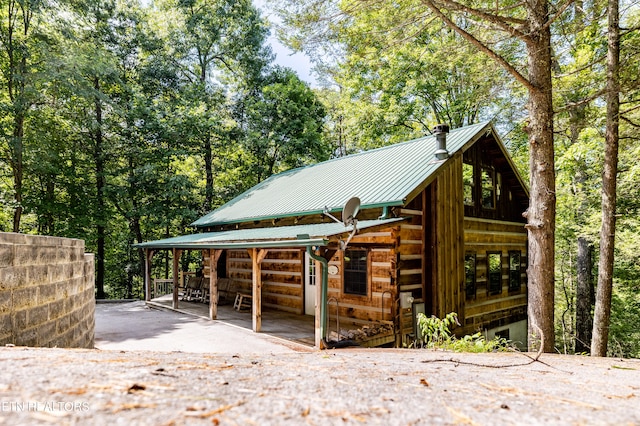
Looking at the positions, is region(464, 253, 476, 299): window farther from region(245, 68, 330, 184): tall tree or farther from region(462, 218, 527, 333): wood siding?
region(245, 68, 330, 184): tall tree

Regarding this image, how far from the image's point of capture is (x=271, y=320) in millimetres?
9984

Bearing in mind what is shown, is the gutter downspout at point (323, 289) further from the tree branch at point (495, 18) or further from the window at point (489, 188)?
the window at point (489, 188)

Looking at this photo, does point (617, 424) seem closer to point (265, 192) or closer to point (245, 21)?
point (265, 192)

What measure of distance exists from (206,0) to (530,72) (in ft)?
71.9

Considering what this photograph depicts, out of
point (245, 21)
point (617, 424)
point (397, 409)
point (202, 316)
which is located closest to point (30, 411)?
point (397, 409)

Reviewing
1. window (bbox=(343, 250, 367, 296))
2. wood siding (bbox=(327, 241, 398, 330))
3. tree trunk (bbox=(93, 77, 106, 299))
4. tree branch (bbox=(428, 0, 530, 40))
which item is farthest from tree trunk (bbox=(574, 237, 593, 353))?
tree trunk (bbox=(93, 77, 106, 299))

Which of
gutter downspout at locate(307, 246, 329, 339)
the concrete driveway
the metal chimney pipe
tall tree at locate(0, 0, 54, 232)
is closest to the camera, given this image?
gutter downspout at locate(307, 246, 329, 339)

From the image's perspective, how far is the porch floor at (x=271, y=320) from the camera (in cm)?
820

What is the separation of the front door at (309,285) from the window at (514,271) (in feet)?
23.7

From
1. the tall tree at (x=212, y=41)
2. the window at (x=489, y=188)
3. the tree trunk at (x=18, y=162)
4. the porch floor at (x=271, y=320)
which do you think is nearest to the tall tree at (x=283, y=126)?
the tall tree at (x=212, y=41)

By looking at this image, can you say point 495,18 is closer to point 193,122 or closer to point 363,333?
point 363,333

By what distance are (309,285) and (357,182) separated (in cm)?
351

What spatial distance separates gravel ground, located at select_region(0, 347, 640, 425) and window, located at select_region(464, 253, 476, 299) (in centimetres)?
Result: 793

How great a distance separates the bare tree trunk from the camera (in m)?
6.93
